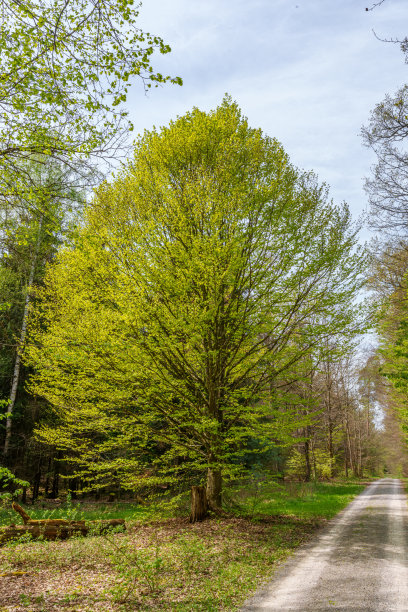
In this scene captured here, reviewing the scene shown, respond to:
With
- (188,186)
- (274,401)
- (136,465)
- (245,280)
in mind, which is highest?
(188,186)

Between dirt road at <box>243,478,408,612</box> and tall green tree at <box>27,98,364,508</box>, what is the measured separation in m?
2.49

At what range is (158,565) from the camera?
18.3 feet

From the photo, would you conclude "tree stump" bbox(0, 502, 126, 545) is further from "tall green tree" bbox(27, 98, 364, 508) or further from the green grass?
the green grass

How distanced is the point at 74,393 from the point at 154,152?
22.1ft

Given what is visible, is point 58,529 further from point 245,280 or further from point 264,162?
point 264,162

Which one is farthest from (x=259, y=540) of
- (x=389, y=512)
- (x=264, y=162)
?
(x=264, y=162)

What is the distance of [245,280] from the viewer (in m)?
9.13

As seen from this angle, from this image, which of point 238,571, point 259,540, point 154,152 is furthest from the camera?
point 154,152

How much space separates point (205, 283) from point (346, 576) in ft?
19.1

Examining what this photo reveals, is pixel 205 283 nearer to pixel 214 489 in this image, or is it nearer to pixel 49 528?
pixel 214 489

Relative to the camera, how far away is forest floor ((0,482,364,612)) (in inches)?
187

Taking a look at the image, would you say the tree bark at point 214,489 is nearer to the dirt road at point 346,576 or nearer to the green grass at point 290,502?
the green grass at point 290,502

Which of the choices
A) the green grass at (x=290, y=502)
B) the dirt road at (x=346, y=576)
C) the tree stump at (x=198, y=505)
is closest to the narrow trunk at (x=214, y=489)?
the tree stump at (x=198, y=505)

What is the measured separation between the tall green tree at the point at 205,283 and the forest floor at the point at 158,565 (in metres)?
1.42
